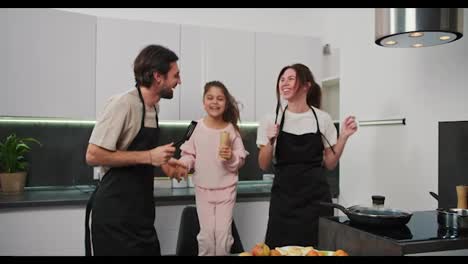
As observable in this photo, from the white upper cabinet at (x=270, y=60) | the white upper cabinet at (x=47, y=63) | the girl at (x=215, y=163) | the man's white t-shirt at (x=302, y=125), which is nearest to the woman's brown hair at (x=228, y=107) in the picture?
the girl at (x=215, y=163)

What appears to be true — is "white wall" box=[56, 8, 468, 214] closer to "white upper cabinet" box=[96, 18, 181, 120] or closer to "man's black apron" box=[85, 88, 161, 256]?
"white upper cabinet" box=[96, 18, 181, 120]

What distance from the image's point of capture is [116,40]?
249cm

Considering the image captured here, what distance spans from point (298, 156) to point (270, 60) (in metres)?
0.94

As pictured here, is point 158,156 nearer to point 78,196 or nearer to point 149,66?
point 149,66

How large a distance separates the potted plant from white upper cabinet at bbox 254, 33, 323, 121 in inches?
58.1

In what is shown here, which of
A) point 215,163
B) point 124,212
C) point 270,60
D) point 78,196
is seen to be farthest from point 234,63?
point 124,212

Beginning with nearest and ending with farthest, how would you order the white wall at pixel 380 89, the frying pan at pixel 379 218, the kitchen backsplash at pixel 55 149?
1. the frying pan at pixel 379 218
2. the white wall at pixel 380 89
3. the kitchen backsplash at pixel 55 149

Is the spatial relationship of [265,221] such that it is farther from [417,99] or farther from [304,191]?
[417,99]

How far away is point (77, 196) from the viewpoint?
7.57ft

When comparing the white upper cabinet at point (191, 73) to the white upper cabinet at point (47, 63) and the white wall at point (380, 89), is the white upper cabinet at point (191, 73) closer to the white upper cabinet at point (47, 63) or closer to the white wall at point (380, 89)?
the white wall at point (380, 89)

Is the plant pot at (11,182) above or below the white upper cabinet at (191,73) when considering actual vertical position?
below

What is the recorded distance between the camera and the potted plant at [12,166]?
2.35 meters

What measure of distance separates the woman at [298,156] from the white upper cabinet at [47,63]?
1.11 meters

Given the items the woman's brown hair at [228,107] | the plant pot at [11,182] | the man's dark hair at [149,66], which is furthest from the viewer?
the plant pot at [11,182]
